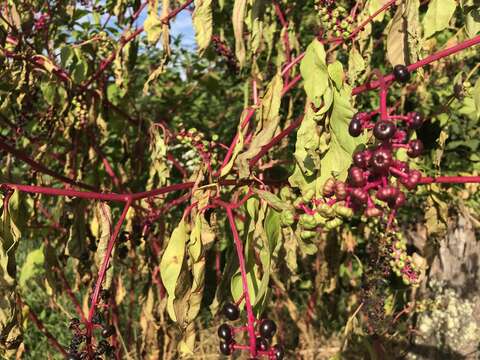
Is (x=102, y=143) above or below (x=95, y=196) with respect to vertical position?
above

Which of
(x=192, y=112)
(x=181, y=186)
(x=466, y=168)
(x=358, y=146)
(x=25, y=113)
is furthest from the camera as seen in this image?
(x=192, y=112)

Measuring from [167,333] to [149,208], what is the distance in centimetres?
104

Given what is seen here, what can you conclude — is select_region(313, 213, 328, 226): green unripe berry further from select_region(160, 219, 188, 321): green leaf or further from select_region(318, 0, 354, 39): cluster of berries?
select_region(318, 0, 354, 39): cluster of berries

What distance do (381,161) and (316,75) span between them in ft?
1.23

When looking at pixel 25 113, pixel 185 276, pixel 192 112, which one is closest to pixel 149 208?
pixel 25 113

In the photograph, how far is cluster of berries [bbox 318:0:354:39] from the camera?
5.33 ft

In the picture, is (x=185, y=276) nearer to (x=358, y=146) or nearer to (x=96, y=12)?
(x=358, y=146)

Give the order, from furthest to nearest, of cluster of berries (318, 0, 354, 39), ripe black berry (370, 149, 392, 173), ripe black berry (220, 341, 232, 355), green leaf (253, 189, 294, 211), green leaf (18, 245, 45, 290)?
green leaf (18, 245, 45, 290) → cluster of berries (318, 0, 354, 39) → green leaf (253, 189, 294, 211) → ripe black berry (220, 341, 232, 355) → ripe black berry (370, 149, 392, 173)

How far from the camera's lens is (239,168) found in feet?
4.31

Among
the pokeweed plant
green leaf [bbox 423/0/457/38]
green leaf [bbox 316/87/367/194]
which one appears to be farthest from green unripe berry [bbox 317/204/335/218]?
green leaf [bbox 423/0/457/38]

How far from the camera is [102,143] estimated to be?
3.60 meters

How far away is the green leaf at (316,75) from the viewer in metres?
1.20

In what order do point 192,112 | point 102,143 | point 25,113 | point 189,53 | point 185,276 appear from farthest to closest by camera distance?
point 189,53 → point 192,112 → point 102,143 → point 25,113 → point 185,276

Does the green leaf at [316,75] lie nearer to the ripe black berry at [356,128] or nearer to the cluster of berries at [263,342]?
the ripe black berry at [356,128]
